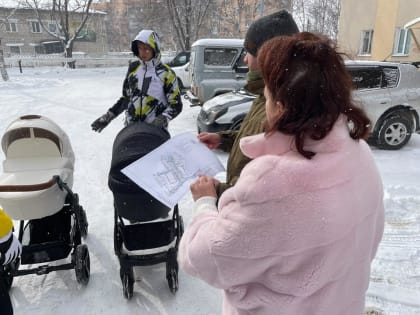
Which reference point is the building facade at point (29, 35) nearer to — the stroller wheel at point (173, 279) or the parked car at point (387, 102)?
the parked car at point (387, 102)

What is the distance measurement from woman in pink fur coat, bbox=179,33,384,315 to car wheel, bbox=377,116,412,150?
20.0 feet

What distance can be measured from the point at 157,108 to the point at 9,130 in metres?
1.39

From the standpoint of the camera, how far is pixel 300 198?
983 millimetres

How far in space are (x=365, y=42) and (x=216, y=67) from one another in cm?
1429

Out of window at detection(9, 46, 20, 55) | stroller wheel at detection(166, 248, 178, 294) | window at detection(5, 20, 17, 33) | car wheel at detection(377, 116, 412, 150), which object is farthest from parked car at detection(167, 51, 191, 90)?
window at detection(5, 20, 17, 33)

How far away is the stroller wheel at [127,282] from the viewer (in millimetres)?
2831

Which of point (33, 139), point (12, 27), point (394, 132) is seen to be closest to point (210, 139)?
point (33, 139)

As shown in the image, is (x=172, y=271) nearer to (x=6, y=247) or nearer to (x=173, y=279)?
(x=173, y=279)

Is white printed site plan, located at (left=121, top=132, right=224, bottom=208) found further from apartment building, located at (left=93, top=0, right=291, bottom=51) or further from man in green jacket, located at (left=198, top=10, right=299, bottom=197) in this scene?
apartment building, located at (left=93, top=0, right=291, bottom=51)

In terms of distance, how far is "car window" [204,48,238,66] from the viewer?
29.8ft

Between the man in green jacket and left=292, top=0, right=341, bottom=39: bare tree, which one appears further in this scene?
left=292, top=0, right=341, bottom=39: bare tree

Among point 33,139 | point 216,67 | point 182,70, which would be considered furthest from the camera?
point 182,70

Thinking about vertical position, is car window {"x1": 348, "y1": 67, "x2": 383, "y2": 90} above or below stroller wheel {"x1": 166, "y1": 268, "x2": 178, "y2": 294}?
above

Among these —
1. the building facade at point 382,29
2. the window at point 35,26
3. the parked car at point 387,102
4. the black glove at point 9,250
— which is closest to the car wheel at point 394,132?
the parked car at point 387,102
